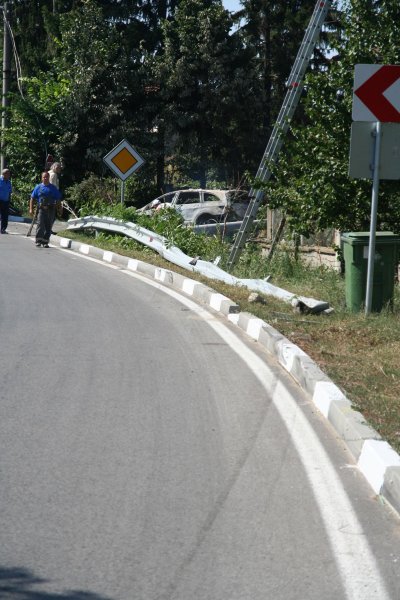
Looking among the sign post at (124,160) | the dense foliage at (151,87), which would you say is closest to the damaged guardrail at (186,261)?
the sign post at (124,160)

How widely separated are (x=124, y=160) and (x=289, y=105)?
622cm

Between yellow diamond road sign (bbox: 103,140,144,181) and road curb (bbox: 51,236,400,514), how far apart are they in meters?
7.35

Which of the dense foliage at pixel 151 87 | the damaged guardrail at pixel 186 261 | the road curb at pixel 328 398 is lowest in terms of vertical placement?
the road curb at pixel 328 398

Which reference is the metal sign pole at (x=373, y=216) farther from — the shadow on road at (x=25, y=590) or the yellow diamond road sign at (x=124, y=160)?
the yellow diamond road sign at (x=124, y=160)

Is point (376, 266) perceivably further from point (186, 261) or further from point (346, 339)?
point (186, 261)

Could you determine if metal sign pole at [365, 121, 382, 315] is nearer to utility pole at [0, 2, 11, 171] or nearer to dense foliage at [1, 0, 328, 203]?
dense foliage at [1, 0, 328, 203]

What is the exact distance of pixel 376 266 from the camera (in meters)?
11.9

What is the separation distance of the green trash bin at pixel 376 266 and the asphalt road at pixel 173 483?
2.21m

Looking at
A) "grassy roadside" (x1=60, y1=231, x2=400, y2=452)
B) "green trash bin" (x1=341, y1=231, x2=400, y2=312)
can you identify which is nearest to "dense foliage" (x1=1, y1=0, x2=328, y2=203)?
"grassy roadside" (x1=60, y1=231, x2=400, y2=452)

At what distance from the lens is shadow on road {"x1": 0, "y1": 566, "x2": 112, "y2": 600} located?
4.22 m

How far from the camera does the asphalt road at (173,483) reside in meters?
4.50

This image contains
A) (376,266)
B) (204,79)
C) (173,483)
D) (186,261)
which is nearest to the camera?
(173,483)

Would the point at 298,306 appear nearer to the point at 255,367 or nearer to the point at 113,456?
the point at 255,367

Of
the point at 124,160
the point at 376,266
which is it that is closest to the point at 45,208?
the point at 124,160
